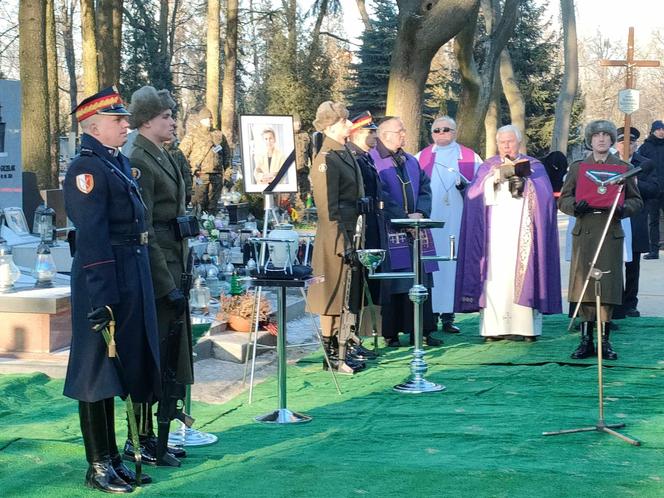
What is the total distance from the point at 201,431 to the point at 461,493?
6.52ft

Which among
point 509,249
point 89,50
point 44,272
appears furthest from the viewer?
point 89,50

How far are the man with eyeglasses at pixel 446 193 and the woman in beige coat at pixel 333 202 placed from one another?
256 cm

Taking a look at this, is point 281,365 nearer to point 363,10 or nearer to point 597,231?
point 597,231

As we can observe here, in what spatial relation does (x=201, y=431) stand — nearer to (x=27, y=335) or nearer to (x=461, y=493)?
(x=461, y=493)

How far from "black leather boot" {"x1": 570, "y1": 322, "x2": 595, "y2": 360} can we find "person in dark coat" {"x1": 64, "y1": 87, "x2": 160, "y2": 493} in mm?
4884

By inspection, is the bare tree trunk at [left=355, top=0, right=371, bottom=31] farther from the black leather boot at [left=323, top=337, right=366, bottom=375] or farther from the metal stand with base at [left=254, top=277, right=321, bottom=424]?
the metal stand with base at [left=254, top=277, right=321, bottom=424]

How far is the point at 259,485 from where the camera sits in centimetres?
526

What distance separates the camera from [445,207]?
11.0 metres

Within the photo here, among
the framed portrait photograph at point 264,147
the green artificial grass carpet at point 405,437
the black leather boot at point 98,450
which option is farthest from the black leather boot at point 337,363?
the black leather boot at point 98,450

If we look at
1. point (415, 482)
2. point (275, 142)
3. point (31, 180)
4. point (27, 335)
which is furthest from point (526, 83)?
point (415, 482)

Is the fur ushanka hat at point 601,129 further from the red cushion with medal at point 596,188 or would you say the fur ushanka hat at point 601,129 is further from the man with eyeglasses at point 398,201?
the man with eyeglasses at point 398,201

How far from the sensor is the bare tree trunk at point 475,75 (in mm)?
18922

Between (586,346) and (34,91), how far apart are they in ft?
34.7

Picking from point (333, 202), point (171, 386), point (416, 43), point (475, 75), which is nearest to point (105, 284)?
point (171, 386)
